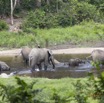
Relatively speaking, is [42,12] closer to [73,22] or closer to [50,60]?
[73,22]

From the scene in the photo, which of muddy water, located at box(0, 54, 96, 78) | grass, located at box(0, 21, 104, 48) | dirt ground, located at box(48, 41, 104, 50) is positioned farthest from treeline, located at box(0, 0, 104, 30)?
muddy water, located at box(0, 54, 96, 78)

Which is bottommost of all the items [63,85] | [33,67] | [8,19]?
[8,19]

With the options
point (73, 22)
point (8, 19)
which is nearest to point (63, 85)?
point (73, 22)

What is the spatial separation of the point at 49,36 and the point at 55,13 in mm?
7169

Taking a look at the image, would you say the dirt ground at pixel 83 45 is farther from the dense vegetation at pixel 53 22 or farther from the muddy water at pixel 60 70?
the muddy water at pixel 60 70

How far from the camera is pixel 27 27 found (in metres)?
33.6

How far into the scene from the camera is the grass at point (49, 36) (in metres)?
30.2

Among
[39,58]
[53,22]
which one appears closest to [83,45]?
[53,22]

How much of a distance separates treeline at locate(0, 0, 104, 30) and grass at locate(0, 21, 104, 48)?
5.96 feet

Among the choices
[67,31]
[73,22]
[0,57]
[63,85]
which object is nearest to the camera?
[63,85]

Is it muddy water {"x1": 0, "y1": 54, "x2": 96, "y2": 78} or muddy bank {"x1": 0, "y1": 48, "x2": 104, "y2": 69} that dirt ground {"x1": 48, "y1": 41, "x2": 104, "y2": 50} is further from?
muddy water {"x1": 0, "y1": 54, "x2": 96, "y2": 78}

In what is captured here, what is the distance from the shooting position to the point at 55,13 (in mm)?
37688

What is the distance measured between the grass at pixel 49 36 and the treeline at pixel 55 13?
5.96 ft

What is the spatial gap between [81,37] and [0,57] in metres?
7.04
